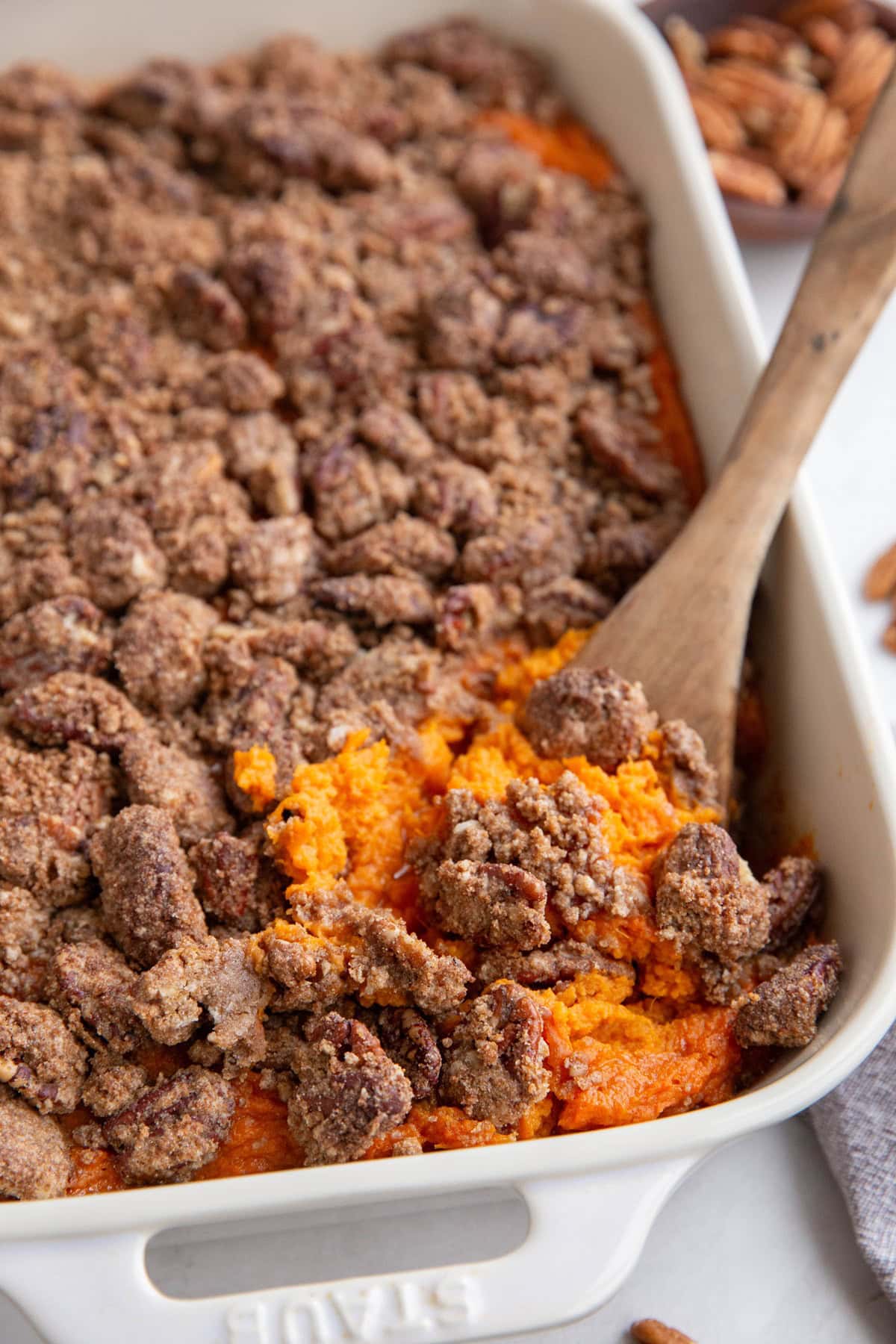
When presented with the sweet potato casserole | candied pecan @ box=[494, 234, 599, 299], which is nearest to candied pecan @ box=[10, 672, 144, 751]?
the sweet potato casserole

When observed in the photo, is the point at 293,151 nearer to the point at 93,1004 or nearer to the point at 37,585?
the point at 37,585

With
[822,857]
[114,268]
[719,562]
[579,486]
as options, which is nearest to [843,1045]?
[822,857]

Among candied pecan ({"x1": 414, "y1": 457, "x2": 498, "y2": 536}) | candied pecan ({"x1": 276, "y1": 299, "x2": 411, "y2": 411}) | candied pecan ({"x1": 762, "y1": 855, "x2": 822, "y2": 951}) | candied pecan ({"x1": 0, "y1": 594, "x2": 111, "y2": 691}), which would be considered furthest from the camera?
candied pecan ({"x1": 276, "y1": 299, "x2": 411, "y2": 411})

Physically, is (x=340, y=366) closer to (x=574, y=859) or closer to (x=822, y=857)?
(x=574, y=859)

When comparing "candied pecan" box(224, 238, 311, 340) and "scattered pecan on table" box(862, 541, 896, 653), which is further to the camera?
"scattered pecan on table" box(862, 541, 896, 653)

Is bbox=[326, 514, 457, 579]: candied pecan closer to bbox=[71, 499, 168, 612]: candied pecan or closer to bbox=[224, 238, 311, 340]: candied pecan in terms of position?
bbox=[71, 499, 168, 612]: candied pecan

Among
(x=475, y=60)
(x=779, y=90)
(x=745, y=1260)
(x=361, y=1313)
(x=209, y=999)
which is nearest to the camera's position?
(x=361, y=1313)

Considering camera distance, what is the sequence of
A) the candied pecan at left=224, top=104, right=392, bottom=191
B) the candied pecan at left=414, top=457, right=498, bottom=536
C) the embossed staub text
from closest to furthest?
1. the embossed staub text
2. the candied pecan at left=414, top=457, right=498, bottom=536
3. the candied pecan at left=224, top=104, right=392, bottom=191

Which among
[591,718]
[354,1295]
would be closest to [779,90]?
[591,718]

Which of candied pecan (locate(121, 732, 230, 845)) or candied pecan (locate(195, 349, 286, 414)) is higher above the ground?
candied pecan (locate(195, 349, 286, 414))
